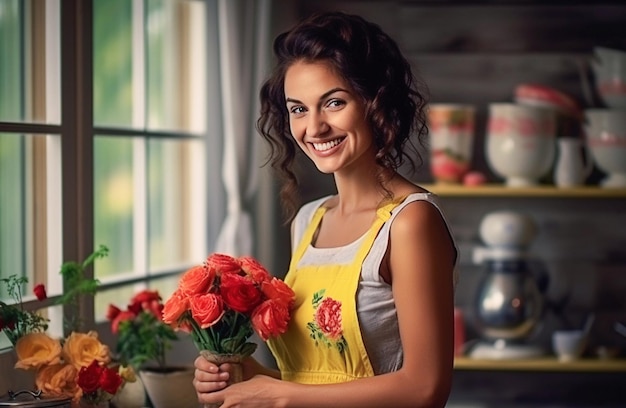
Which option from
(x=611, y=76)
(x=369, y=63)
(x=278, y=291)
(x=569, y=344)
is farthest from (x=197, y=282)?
(x=611, y=76)

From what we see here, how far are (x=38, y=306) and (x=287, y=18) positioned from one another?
1642 millimetres

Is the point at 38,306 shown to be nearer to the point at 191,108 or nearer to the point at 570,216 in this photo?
the point at 191,108

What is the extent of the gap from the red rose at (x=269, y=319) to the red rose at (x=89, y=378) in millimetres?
328

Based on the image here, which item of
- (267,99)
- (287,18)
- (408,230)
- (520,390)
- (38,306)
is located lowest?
(520,390)

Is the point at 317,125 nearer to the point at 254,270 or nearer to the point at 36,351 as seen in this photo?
the point at 254,270

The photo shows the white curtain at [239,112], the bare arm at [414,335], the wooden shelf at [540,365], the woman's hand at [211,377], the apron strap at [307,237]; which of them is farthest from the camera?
the wooden shelf at [540,365]

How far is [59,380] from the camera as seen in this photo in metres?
2.33

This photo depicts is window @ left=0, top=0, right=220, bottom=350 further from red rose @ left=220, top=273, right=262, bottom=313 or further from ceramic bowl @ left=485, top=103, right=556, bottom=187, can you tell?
ceramic bowl @ left=485, top=103, right=556, bottom=187

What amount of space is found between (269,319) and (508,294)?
1.87 meters

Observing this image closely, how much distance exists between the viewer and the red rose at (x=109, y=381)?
2.31 meters

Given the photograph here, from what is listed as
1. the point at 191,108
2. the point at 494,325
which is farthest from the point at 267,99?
the point at 494,325

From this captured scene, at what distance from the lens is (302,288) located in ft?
7.76

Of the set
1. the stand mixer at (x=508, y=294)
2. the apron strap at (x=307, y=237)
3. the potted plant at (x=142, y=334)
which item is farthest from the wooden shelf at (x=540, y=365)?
the apron strap at (x=307, y=237)

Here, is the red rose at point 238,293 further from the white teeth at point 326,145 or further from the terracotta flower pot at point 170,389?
the terracotta flower pot at point 170,389
